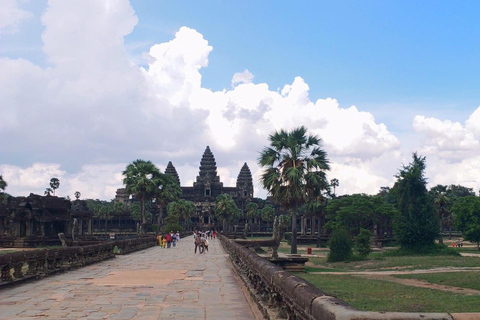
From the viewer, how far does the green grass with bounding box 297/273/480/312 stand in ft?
54.4

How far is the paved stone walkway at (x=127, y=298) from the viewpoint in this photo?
1078 cm

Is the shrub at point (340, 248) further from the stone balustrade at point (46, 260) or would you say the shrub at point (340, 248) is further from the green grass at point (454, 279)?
the stone balustrade at point (46, 260)

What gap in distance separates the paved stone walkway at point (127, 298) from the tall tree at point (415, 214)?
40.2 metres

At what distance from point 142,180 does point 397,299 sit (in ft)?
167

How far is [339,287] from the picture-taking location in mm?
23109

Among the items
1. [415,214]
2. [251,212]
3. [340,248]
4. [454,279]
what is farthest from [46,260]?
[251,212]

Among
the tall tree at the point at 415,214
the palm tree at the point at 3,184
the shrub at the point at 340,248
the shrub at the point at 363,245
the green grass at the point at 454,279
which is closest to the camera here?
the green grass at the point at 454,279

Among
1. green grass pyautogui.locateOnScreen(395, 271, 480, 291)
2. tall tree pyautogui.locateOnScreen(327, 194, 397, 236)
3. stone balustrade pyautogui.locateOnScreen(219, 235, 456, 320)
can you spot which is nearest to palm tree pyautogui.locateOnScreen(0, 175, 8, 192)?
tall tree pyautogui.locateOnScreen(327, 194, 397, 236)

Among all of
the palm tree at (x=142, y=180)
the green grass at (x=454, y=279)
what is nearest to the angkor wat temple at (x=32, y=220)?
the palm tree at (x=142, y=180)

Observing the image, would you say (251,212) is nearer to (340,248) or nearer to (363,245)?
(363,245)

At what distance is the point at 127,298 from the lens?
42.8 feet

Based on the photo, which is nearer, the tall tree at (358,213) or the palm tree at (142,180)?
the palm tree at (142,180)

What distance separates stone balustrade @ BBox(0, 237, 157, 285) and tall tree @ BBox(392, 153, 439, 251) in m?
33.5

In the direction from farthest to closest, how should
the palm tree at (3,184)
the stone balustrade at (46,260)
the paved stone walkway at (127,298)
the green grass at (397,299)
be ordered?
1. the palm tree at (3,184)
2. the green grass at (397,299)
3. the stone balustrade at (46,260)
4. the paved stone walkway at (127,298)
